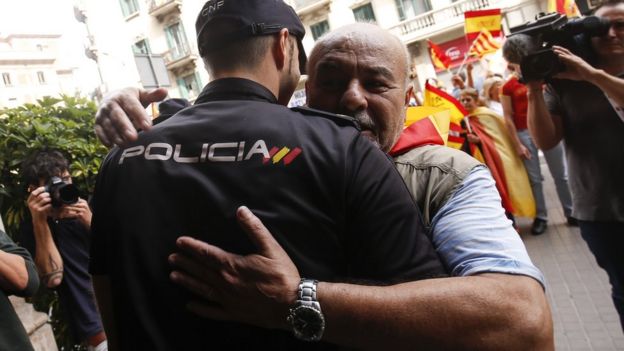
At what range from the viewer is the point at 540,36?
247 centimetres

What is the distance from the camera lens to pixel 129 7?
85.3ft

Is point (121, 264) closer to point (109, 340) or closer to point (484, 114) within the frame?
point (109, 340)

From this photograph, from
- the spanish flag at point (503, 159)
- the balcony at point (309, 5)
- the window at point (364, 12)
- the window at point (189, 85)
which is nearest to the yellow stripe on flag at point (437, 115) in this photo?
the spanish flag at point (503, 159)

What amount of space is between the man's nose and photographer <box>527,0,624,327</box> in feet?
4.54

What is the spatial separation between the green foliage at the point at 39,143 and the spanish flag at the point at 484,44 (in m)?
6.78

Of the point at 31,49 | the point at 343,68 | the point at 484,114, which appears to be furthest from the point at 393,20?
the point at 343,68

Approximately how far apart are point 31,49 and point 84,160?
9905 millimetres

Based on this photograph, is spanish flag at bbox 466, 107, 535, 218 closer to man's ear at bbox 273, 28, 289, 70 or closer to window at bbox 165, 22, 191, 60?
man's ear at bbox 273, 28, 289, 70

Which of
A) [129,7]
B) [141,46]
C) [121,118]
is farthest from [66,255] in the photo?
[129,7]

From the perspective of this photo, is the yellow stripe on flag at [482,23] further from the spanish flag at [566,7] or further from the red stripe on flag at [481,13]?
the spanish flag at [566,7]

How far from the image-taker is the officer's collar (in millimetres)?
1198

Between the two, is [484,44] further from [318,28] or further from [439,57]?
[318,28]

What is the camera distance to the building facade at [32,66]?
596 cm

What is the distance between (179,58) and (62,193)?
23170mm
